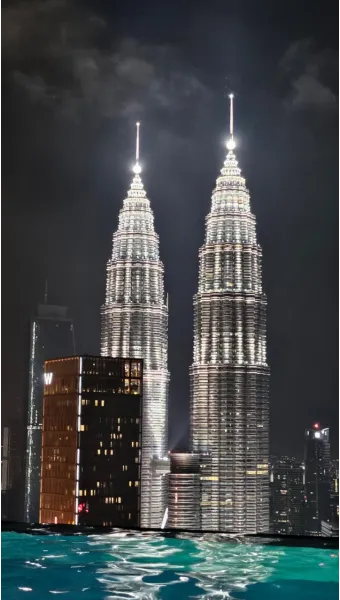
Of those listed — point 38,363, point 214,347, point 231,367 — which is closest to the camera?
point 231,367

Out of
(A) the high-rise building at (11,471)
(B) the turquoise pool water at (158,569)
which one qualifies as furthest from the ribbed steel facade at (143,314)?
(B) the turquoise pool water at (158,569)

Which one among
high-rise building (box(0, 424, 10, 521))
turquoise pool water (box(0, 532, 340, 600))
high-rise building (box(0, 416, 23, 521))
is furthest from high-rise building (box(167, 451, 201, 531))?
turquoise pool water (box(0, 532, 340, 600))

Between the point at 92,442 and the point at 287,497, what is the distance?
21911 mm

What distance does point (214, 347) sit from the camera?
52969 millimetres

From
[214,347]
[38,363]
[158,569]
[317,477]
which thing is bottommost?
[317,477]

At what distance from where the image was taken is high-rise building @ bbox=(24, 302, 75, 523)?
2472 inches

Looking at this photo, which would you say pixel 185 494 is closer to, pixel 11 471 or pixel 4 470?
pixel 4 470

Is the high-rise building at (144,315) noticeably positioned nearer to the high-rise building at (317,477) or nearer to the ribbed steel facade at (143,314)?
the ribbed steel facade at (143,314)

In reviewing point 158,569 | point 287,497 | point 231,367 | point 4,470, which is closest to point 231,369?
point 231,367

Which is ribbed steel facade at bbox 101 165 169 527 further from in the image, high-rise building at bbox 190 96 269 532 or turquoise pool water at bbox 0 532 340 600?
turquoise pool water at bbox 0 532 340 600

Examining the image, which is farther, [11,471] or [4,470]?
[11,471]

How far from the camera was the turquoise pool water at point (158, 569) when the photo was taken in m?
6.86

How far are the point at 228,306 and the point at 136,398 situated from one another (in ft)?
42.2

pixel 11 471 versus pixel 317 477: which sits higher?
pixel 11 471
